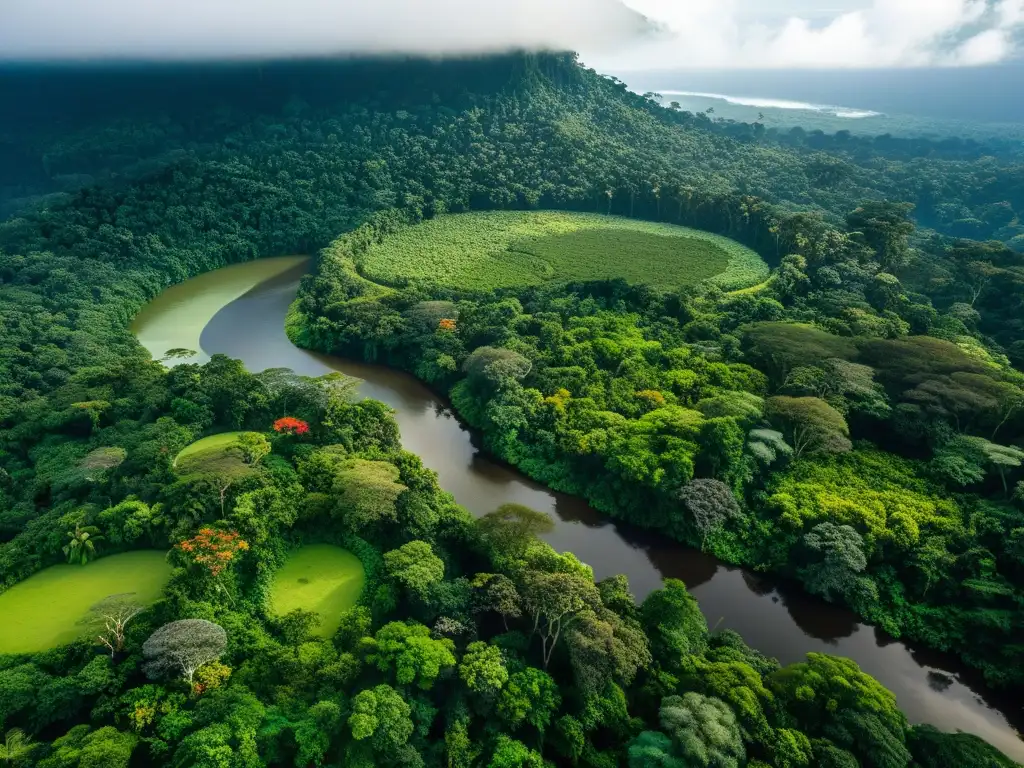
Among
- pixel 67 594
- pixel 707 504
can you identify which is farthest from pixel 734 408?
pixel 67 594

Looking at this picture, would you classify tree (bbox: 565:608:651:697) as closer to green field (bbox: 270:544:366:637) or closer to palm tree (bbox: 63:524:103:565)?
green field (bbox: 270:544:366:637)

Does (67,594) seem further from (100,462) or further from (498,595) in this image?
(498,595)

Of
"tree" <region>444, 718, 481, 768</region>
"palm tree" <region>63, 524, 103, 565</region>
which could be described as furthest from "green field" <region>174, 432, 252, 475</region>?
"tree" <region>444, 718, 481, 768</region>

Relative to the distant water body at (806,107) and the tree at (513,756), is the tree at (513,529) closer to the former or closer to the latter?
the tree at (513,756)

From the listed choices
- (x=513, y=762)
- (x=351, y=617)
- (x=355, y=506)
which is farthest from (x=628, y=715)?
(x=355, y=506)

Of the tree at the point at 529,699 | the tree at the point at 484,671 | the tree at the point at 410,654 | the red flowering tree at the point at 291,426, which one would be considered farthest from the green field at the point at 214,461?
the tree at the point at 529,699

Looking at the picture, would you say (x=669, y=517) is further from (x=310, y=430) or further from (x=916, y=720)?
(x=310, y=430)
